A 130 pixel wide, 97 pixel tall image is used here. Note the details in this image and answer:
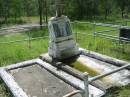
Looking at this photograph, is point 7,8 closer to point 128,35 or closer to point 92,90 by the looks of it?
point 128,35

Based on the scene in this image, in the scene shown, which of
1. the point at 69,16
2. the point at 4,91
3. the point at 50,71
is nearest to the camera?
the point at 4,91

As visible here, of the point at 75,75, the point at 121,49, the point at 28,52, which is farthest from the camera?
the point at 28,52

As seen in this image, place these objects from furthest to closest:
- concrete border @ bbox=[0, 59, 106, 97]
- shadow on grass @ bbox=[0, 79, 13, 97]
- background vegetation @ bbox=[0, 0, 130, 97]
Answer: background vegetation @ bbox=[0, 0, 130, 97]
shadow on grass @ bbox=[0, 79, 13, 97]
concrete border @ bbox=[0, 59, 106, 97]

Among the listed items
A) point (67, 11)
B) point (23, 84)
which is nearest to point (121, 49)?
point (23, 84)

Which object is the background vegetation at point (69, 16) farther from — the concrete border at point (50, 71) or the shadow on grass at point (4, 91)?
the concrete border at point (50, 71)

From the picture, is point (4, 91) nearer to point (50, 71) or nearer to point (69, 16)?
point (50, 71)

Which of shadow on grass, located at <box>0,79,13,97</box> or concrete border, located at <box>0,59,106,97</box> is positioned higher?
concrete border, located at <box>0,59,106,97</box>

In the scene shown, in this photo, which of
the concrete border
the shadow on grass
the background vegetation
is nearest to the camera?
the concrete border

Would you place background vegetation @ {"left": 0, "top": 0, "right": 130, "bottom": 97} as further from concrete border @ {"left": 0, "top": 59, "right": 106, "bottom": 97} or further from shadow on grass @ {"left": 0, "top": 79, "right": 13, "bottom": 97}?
concrete border @ {"left": 0, "top": 59, "right": 106, "bottom": 97}

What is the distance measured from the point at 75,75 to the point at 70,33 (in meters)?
1.99

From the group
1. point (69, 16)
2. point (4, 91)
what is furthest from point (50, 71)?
point (69, 16)

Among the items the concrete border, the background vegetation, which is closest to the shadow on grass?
the background vegetation

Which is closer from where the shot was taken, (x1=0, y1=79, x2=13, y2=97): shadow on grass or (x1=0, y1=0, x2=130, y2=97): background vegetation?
(x1=0, y1=79, x2=13, y2=97): shadow on grass

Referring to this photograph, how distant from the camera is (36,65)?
28.2 ft
